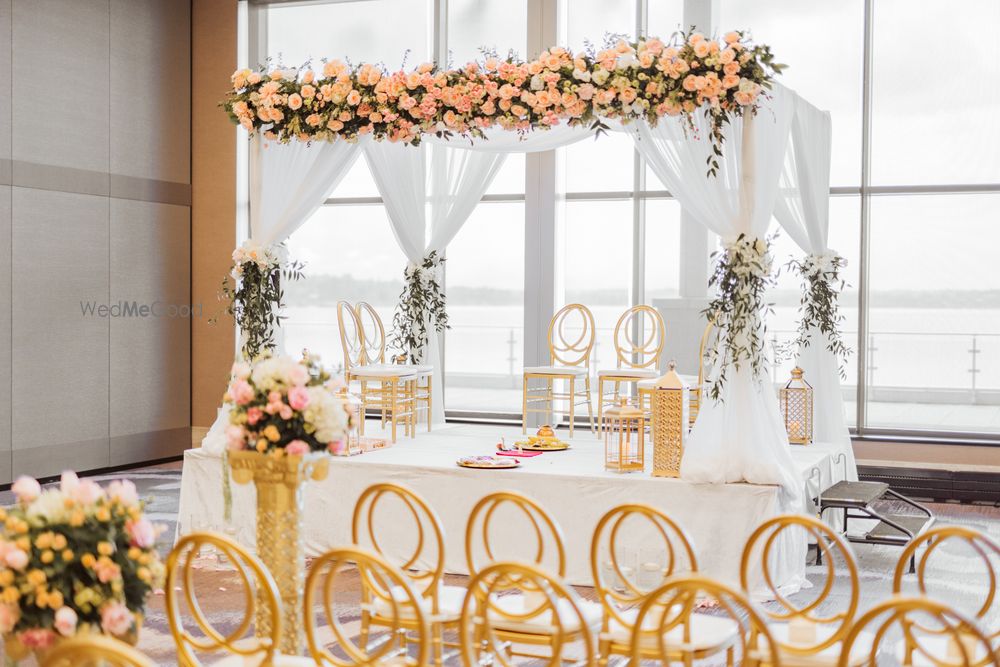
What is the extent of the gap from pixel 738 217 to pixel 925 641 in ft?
9.16

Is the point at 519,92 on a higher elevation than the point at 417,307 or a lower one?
higher

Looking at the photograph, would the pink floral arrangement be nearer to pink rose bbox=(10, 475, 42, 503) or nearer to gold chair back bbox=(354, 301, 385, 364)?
pink rose bbox=(10, 475, 42, 503)

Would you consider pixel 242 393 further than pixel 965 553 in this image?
No

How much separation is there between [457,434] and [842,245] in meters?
3.28

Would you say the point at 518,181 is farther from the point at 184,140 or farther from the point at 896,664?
the point at 896,664

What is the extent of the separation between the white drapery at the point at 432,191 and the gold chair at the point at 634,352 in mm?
1199

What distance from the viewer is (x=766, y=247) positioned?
5191mm

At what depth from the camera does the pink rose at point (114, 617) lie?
2.28m

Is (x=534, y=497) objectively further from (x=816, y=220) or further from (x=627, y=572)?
(x=816, y=220)

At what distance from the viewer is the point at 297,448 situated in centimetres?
307

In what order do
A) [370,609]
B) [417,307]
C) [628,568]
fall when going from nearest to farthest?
[370,609] < [628,568] < [417,307]

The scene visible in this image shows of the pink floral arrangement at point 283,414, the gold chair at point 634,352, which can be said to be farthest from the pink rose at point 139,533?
the gold chair at point 634,352

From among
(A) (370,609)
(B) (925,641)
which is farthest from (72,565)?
(B) (925,641)

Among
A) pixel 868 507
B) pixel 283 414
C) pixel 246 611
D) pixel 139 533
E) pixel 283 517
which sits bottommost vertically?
pixel 868 507
